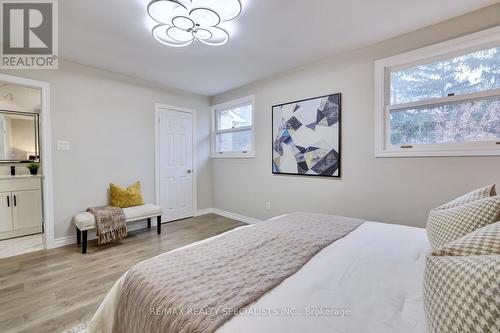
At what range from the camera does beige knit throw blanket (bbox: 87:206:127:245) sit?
2.79 meters

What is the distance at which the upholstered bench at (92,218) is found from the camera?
106 inches

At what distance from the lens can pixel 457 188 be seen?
6.69 ft

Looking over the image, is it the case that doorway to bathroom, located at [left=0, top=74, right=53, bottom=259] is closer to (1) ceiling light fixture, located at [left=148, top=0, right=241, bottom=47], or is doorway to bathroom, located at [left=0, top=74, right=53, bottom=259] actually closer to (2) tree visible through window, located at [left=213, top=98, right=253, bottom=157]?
(1) ceiling light fixture, located at [left=148, top=0, right=241, bottom=47]

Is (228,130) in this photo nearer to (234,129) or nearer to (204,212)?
(234,129)

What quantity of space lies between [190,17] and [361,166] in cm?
233

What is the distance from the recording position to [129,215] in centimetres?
304

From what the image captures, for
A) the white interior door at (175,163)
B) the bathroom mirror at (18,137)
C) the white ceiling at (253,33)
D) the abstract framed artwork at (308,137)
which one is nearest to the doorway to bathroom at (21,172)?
the bathroom mirror at (18,137)

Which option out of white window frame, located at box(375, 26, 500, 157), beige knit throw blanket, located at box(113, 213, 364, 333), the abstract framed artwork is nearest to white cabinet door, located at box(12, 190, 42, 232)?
beige knit throw blanket, located at box(113, 213, 364, 333)

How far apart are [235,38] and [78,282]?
2856mm

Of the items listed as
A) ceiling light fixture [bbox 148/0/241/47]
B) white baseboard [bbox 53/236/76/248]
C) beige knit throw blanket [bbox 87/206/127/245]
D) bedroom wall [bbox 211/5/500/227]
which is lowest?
white baseboard [bbox 53/236/76/248]

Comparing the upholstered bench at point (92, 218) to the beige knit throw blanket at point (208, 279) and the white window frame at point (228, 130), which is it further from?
the beige knit throw blanket at point (208, 279)

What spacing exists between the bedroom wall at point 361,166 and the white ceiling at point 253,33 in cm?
13

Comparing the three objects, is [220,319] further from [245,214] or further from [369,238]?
[245,214]

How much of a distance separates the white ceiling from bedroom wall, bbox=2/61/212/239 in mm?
301
